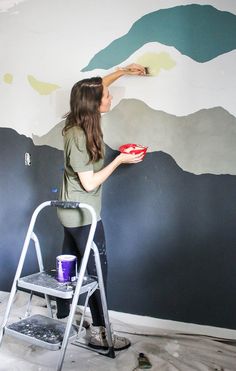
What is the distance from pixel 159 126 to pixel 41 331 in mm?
1212

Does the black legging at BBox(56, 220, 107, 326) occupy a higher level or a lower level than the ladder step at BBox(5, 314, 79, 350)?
higher

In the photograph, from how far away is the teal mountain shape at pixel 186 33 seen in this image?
A: 201 cm

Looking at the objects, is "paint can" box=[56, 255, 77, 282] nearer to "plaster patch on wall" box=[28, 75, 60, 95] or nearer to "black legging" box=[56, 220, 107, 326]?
"black legging" box=[56, 220, 107, 326]

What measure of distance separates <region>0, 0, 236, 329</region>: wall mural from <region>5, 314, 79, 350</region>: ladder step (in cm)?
60

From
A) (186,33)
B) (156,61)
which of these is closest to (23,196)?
(156,61)

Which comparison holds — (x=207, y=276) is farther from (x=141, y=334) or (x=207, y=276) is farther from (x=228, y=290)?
(x=141, y=334)

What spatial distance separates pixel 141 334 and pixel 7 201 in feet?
4.00

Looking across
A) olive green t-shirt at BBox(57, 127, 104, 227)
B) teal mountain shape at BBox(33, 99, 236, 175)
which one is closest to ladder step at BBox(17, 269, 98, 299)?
olive green t-shirt at BBox(57, 127, 104, 227)

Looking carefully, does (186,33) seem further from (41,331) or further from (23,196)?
(41,331)

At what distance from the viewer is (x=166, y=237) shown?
2211 millimetres

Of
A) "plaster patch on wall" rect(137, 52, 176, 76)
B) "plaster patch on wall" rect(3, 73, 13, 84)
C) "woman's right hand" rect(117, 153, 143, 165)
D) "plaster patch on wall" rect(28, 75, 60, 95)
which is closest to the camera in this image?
"woman's right hand" rect(117, 153, 143, 165)

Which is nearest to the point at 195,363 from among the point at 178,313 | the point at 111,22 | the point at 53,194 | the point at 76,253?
the point at 178,313

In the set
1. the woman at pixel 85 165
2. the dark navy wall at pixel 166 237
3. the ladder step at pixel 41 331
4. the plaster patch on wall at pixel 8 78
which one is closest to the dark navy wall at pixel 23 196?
the dark navy wall at pixel 166 237

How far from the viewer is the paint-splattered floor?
1835 mm
